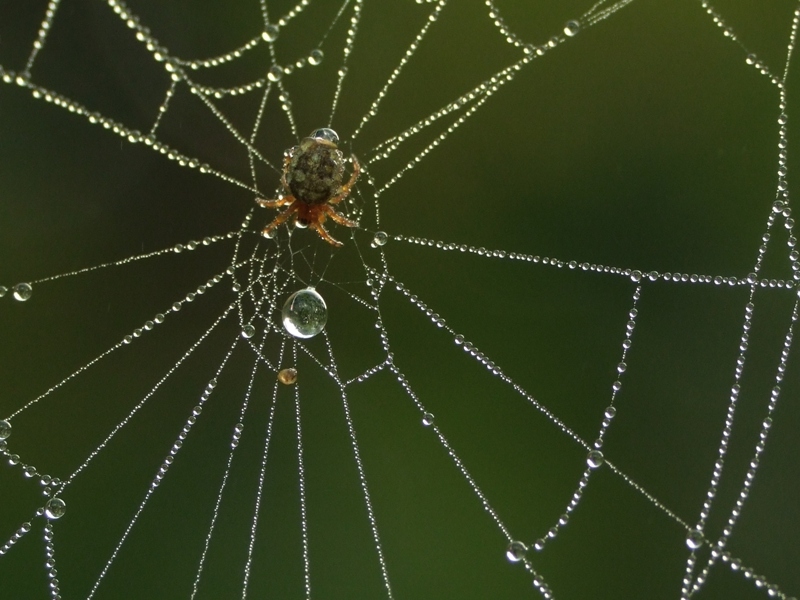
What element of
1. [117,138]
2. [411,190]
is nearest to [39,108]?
[117,138]

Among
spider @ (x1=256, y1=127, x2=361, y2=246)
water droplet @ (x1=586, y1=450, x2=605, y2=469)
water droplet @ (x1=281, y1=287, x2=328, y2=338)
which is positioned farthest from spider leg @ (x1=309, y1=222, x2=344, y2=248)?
water droplet @ (x1=586, y1=450, x2=605, y2=469)

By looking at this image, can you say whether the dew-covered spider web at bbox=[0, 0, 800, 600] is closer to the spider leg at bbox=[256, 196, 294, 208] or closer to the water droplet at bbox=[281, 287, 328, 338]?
the spider leg at bbox=[256, 196, 294, 208]

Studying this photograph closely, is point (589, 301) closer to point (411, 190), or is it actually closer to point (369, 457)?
point (411, 190)

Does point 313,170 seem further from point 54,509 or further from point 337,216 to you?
point 54,509

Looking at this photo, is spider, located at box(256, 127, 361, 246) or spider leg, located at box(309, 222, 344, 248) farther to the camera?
spider leg, located at box(309, 222, 344, 248)

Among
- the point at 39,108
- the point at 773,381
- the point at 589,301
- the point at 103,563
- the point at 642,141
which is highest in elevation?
the point at 39,108

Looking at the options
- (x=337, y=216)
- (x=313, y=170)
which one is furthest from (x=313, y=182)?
(x=337, y=216)
